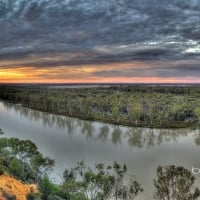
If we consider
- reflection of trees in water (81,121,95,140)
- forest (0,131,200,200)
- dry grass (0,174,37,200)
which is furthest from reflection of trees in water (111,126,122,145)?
dry grass (0,174,37,200)

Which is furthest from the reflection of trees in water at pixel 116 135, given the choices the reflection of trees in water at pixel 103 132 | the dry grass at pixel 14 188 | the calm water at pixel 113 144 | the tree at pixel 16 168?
the dry grass at pixel 14 188

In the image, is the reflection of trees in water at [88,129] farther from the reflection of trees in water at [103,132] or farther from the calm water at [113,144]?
the reflection of trees in water at [103,132]

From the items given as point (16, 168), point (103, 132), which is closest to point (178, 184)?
point (16, 168)

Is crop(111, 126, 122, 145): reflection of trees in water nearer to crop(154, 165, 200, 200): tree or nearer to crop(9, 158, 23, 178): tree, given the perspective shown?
crop(9, 158, 23, 178): tree

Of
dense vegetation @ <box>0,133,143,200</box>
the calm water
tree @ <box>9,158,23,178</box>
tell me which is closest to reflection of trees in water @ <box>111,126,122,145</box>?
the calm water

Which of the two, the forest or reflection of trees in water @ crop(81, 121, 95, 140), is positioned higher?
the forest

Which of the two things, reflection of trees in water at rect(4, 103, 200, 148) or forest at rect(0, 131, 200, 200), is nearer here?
forest at rect(0, 131, 200, 200)

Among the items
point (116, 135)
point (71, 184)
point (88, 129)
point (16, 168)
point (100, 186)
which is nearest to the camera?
point (71, 184)

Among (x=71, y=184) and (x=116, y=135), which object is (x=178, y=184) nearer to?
(x=71, y=184)

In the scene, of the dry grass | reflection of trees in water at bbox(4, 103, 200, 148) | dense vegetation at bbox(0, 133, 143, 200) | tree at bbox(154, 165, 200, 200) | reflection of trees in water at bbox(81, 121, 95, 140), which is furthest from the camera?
reflection of trees in water at bbox(81, 121, 95, 140)

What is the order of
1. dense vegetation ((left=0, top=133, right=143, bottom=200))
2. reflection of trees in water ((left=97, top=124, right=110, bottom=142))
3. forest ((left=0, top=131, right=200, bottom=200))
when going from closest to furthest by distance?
forest ((left=0, top=131, right=200, bottom=200)), dense vegetation ((left=0, top=133, right=143, bottom=200)), reflection of trees in water ((left=97, top=124, right=110, bottom=142))
